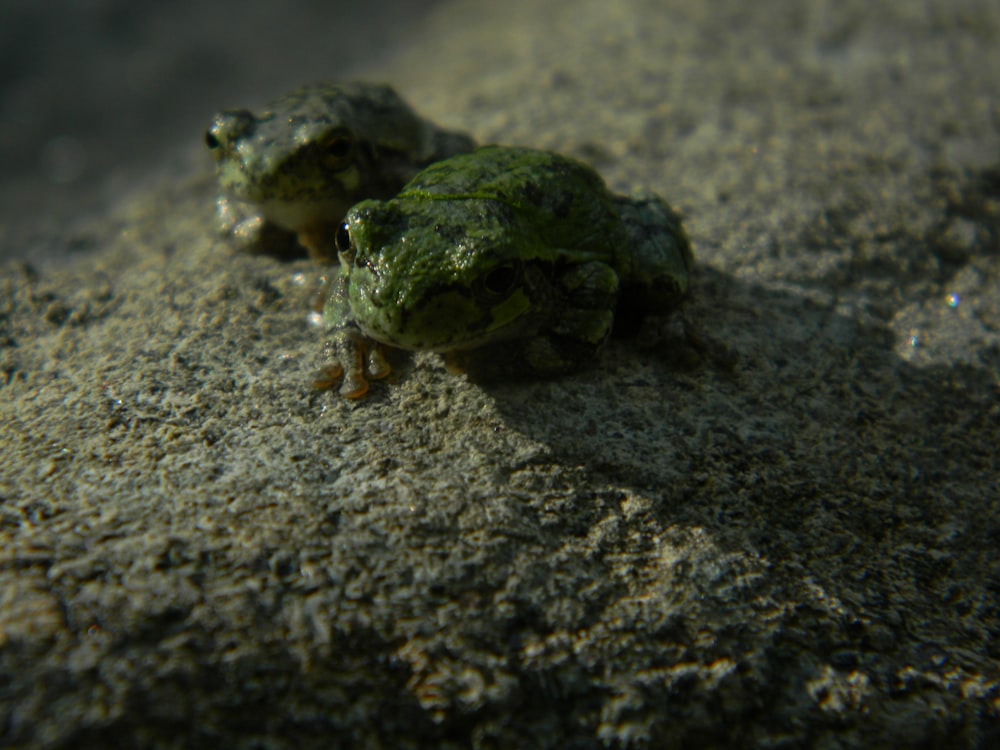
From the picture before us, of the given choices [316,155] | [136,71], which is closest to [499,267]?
[316,155]

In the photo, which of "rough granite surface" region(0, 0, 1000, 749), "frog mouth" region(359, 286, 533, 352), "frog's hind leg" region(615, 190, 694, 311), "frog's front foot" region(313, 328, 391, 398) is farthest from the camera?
"frog's hind leg" region(615, 190, 694, 311)

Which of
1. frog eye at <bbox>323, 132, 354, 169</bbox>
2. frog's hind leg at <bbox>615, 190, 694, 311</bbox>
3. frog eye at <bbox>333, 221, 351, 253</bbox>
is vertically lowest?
frog eye at <bbox>333, 221, 351, 253</bbox>

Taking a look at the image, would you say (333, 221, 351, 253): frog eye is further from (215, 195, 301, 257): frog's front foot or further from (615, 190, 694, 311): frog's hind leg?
(215, 195, 301, 257): frog's front foot

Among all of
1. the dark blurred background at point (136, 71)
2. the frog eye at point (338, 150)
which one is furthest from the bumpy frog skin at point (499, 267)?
the dark blurred background at point (136, 71)

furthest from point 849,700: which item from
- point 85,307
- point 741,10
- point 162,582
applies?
point 741,10

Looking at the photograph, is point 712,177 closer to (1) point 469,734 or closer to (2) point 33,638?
(1) point 469,734

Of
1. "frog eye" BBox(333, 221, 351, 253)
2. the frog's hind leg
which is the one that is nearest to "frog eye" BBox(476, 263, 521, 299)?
"frog eye" BBox(333, 221, 351, 253)

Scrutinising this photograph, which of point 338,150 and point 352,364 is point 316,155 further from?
point 352,364
